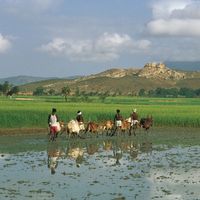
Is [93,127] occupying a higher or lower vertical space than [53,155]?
higher

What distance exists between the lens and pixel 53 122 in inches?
1136

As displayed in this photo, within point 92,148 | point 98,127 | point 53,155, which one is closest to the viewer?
point 53,155

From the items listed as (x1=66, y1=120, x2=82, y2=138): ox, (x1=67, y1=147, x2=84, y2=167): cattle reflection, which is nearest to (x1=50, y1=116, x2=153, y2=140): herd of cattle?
(x1=66, y1=120, x2=82, y2=138): ox

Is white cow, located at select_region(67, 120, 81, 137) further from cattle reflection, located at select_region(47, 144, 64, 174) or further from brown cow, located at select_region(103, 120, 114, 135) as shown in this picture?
brown cow, located at select_region(103, 120, 114, 135)

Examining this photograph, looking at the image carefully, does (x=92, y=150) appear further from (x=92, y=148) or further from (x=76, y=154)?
(x=76, y=154)

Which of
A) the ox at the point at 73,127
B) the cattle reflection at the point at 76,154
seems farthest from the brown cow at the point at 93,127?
the cattle reflection at the point at 76,154

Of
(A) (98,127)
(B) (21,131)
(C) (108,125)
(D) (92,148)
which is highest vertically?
(C) (108,125)

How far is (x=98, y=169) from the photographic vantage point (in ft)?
61.3

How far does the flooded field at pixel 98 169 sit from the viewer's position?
47.3ft

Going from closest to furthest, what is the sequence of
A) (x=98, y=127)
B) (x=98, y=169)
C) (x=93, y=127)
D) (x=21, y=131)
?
(x=98, y=169) → (x=93, y=127) → (x=98, y=127) → (x=21, y=131)

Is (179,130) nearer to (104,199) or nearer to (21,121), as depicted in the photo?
(21,121)

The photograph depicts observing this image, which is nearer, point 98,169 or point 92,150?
point 98,169

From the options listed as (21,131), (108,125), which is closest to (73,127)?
(108,125)

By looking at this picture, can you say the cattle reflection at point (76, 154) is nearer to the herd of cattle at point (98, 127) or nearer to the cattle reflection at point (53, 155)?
the cattle reflection at point (53, 155)
